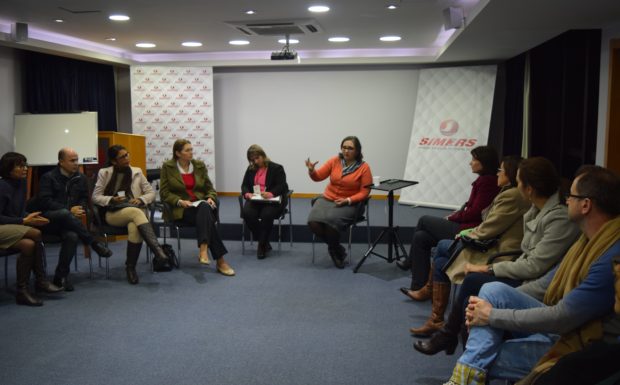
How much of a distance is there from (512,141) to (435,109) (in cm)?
119

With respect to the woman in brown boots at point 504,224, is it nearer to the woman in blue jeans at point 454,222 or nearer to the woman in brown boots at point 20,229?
the woman in blue jeans at point 454,222

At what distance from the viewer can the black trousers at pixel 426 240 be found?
414cm

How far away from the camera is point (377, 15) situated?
583 centimetres

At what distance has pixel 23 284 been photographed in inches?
167

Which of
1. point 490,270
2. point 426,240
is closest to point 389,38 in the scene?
point 426,240

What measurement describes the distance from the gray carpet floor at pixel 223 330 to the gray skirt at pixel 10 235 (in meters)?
0.46

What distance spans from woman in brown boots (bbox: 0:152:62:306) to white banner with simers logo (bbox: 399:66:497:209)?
535 cm

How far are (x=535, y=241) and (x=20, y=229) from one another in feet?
11.6

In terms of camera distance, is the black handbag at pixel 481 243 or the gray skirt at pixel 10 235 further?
the gray skirt at pixel 10 235

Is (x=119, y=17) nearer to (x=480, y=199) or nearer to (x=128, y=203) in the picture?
(x=128, y=203)

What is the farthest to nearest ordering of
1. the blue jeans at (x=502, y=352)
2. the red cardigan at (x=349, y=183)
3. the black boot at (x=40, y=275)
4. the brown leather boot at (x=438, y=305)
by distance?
1. the red cardigan at (x=349, y=183)
2. the black boot at (x=40, y=275)
3. the brown leather boot at (x=438, y=305)
4. the blue jeans at (x=502, y=352)

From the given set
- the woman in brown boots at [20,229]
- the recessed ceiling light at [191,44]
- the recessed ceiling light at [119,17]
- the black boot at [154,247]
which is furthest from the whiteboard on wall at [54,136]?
the woman in brown boots at [20,229]

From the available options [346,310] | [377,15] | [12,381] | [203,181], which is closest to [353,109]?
[377,15]

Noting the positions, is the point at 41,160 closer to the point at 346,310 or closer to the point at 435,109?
the point at 346,310
